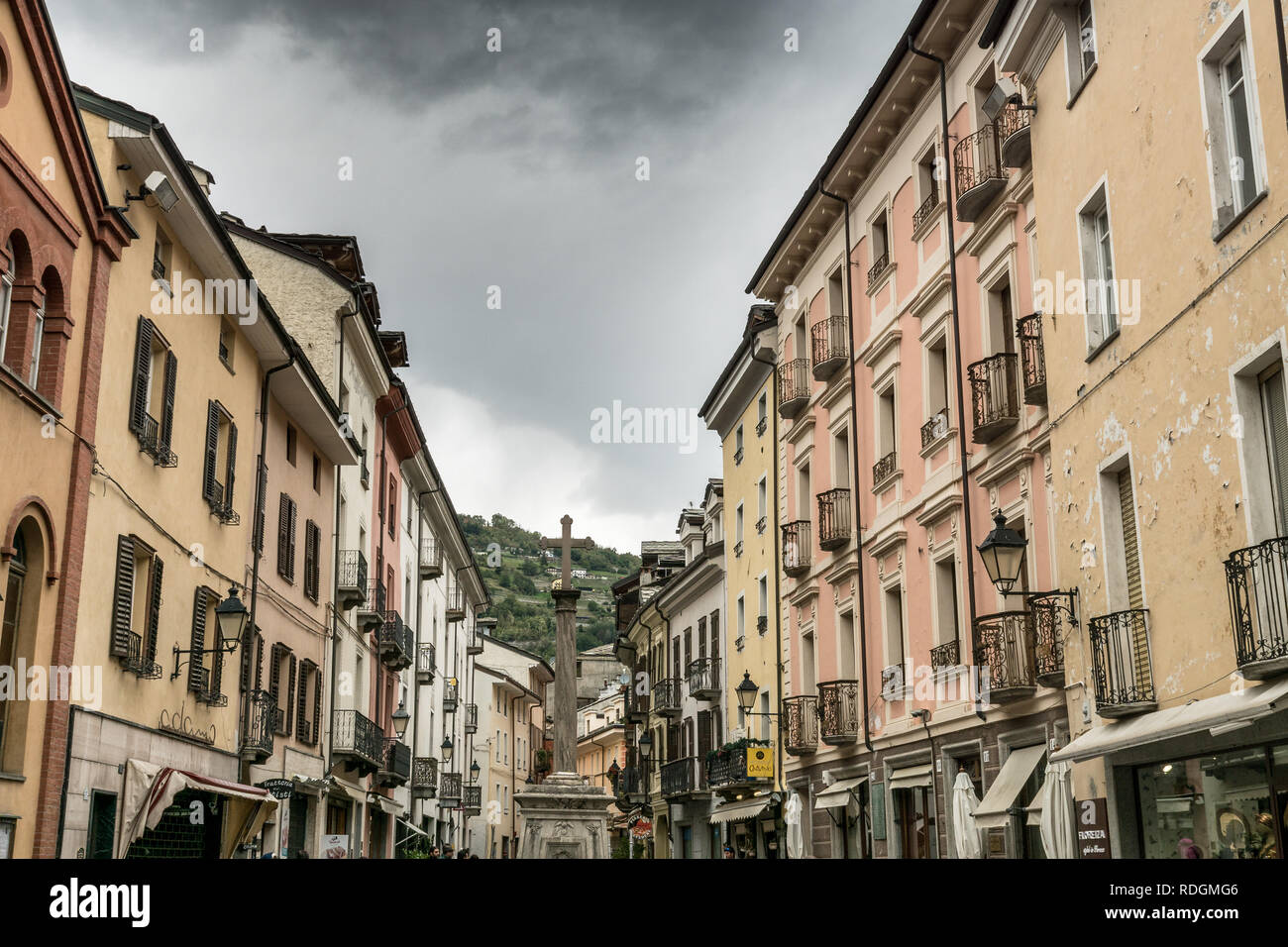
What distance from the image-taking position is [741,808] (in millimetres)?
34250

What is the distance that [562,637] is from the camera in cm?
2683

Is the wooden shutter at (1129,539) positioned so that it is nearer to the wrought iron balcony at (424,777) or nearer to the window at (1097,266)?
the window at (1097,266)

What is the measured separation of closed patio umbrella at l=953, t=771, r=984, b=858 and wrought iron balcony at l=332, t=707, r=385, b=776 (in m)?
17.6

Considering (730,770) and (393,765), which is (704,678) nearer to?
(730,770)

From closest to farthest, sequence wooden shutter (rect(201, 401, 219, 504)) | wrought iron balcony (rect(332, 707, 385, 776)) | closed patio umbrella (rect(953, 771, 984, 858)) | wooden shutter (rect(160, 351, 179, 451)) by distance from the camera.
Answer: closed patio umbrella (rect(953, 771, 984, 858)) < wooden shutter (rect(160, 351, 179, 451)) < wooden shutter (rect(201, 401, 219, 504)) < wrought iron balcony (rect(332, 707, 385, 776))

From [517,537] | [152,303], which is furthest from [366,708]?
[517,537]

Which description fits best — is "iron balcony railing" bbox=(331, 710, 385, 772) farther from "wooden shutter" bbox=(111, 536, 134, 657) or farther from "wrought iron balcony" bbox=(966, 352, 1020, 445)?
"wrought iron balcony" bbox=(966, 352, 1020, 445)

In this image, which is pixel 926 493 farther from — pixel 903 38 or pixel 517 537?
pixel 517 537

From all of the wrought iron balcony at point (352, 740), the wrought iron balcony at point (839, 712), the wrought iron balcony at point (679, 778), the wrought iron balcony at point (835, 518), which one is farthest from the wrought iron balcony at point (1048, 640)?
the wrought iron balcony at point (679, 778)

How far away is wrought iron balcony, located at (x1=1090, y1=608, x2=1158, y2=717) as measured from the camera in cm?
1379

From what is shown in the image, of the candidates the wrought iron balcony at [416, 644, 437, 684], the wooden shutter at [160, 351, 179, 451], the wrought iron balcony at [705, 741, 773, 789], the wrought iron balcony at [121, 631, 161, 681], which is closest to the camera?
the wrought iron balcony at [121, 631, 161, 681]

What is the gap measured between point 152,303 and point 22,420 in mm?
5176

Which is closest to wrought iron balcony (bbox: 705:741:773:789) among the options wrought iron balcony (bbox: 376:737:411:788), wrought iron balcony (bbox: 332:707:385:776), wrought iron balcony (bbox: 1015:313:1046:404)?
wrought iron balcony (bbox: 376:737:411:788)
